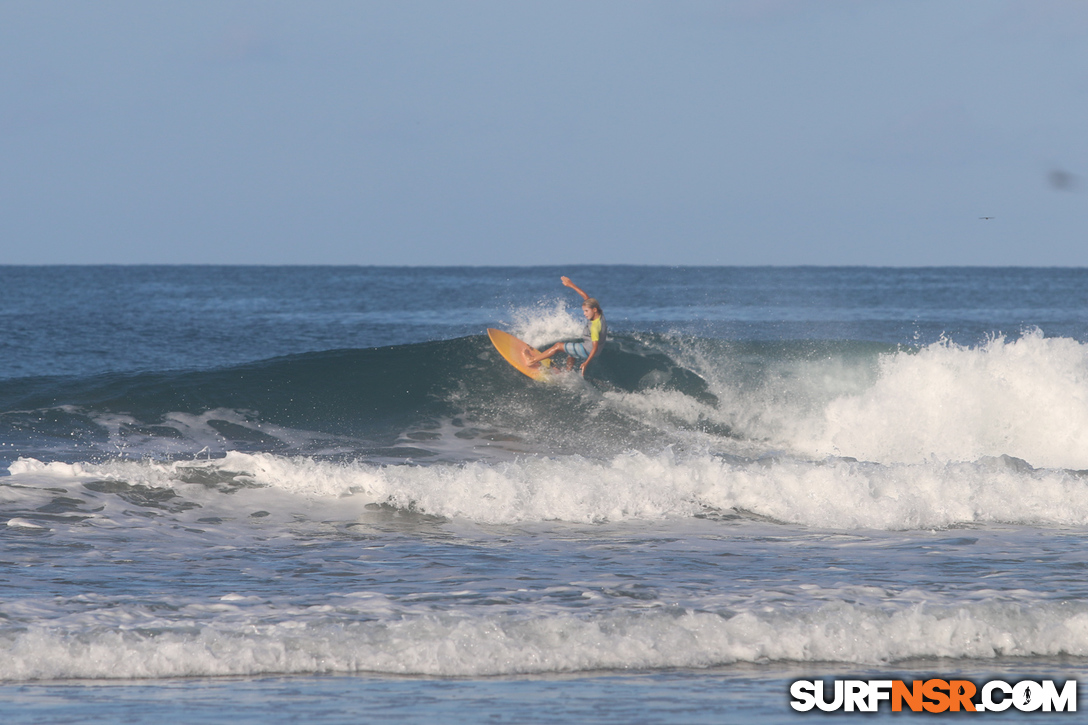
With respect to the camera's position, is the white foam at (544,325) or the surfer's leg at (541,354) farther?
the white foam at (544,325)

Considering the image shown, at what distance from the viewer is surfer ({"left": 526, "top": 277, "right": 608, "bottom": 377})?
1520 cm

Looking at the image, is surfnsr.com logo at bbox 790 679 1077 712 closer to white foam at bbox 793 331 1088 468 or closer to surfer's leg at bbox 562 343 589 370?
white foam at bbox 793 331 1088 468

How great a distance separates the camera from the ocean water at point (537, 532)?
5410 millimetres

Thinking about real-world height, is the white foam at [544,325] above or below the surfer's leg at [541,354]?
above

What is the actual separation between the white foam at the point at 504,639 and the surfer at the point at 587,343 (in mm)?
9329

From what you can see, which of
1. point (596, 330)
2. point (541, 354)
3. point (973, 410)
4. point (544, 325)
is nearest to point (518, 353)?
point (541, 354)

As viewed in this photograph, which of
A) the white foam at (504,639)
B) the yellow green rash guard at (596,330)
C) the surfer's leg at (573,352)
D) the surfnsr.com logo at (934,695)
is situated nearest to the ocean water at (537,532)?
the white foam at (504,639)

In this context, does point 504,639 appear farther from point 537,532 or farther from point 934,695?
point 537,532

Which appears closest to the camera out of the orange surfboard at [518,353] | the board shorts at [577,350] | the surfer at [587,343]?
the surfer at [587,343]

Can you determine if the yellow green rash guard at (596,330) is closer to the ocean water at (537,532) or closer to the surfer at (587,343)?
the surfer at (587,343)

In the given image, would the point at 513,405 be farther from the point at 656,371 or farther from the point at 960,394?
the point at 960,394

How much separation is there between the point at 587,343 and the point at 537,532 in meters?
7.42

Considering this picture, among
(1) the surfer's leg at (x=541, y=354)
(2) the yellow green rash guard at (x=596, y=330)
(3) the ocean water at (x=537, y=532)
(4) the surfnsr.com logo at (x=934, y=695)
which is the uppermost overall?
(2) the yellow green rash guard at (x=596, y=330)

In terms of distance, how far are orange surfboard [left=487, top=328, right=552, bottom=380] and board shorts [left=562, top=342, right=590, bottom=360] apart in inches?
17.1
